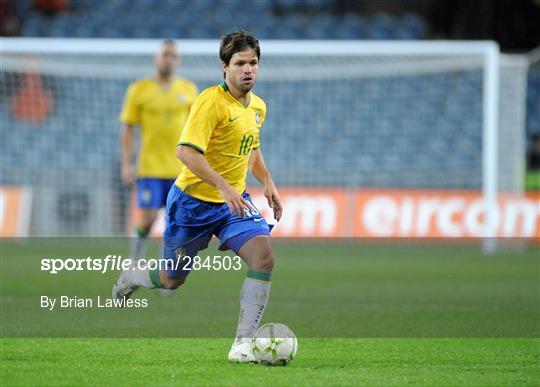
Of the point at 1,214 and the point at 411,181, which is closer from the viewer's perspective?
the point at 1,214

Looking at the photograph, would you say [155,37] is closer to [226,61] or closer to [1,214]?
[1,214]

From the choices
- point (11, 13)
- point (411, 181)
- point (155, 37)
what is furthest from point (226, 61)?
point (11, 13)

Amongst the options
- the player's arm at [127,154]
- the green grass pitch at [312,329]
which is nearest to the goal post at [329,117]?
the green grass pitch at [312,329]

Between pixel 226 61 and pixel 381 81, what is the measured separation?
14928 mm

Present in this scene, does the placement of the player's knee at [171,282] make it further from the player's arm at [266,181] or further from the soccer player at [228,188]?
the player's arm at [266,181]

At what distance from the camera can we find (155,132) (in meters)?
11.2

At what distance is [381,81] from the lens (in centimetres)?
2112

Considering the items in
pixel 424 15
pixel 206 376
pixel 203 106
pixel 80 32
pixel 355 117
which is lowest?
pixel 206 376

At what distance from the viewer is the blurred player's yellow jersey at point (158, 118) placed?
10930mm

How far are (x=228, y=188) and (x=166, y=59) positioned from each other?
470 centimetres

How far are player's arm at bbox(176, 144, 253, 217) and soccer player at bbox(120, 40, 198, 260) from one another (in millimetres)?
4411

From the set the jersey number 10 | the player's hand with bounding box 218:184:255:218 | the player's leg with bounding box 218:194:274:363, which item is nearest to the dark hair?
the jersey number 10

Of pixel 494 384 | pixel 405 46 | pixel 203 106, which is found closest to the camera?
pixel 494 384

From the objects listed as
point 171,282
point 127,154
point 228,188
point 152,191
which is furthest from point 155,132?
point 228,188
